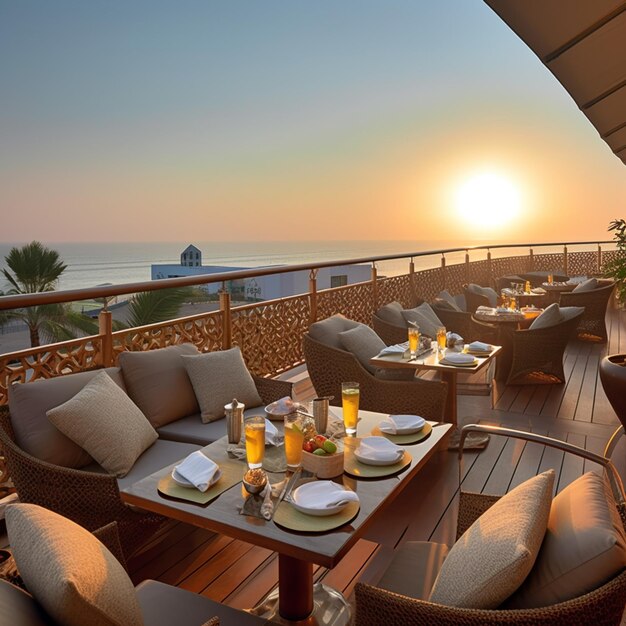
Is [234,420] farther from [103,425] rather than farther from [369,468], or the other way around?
[103,425]

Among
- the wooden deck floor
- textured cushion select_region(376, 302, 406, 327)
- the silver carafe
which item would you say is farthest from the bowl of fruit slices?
textured cushion select_region(376, 302, 406, 327)

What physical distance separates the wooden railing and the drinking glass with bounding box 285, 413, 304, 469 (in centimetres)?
148

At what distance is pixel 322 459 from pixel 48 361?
180 cm

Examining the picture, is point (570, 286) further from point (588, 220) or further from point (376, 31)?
point (588, 220)

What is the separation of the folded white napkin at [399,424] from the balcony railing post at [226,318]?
2299mm

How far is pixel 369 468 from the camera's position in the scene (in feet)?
5.84

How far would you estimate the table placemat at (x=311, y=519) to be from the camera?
4.66 feet

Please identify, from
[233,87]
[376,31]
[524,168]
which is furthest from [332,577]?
[233,87]

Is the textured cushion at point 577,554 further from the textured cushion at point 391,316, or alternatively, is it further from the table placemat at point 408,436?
the textured cushion at point 391,316

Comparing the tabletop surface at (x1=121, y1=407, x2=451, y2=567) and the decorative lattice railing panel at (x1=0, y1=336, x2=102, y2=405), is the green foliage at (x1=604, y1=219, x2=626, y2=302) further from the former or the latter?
the decorative lattice railing panel at (x1=0, y1=336, x2=102, y2=405)

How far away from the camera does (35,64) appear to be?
25.2 metres

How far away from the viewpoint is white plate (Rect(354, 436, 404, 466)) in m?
1.79

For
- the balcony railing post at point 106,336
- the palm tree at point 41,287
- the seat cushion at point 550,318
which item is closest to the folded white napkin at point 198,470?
the balcony railing post at point 106,336

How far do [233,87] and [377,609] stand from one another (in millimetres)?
24718
